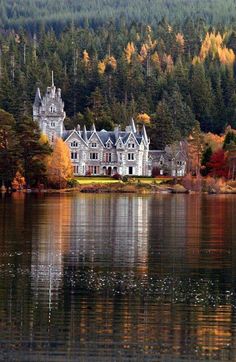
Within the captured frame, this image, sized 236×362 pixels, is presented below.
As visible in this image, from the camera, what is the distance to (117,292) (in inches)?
1372

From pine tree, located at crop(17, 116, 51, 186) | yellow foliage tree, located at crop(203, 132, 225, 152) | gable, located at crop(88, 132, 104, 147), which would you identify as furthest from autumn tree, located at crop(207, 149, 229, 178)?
gable, located at crop(88, 132, 104, 147)

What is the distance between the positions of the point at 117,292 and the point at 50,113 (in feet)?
385

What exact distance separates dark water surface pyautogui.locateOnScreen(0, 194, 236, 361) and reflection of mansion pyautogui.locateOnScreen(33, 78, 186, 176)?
83.3 metres

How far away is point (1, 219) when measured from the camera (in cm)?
→ 6606

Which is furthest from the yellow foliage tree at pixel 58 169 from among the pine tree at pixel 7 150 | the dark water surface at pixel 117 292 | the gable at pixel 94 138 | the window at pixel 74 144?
the dark water surface at pixel 117 292

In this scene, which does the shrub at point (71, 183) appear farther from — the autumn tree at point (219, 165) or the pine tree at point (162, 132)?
the pine tree at point (162, 132)

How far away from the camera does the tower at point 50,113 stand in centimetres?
14879

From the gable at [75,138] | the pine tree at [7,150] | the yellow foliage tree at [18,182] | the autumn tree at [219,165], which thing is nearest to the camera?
the pine tree at [7,150]

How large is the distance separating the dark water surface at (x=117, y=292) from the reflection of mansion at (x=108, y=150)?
83298 mm

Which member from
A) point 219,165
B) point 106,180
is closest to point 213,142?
point 219,165

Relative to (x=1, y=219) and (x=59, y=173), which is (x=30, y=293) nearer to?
(x=1, y=219)

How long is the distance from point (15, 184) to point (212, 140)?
38298 millimetres

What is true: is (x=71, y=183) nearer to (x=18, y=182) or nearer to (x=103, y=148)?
(x=18, y=182)

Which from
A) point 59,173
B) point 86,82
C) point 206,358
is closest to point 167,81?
point 86,82
